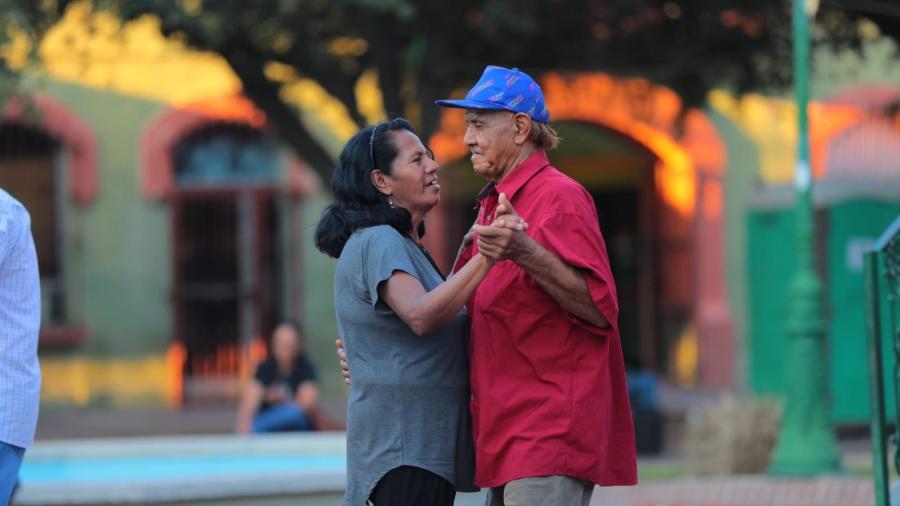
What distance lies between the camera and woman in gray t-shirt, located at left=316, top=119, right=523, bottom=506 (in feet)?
14.4

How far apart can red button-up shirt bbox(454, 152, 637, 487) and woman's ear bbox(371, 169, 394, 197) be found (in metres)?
0.37

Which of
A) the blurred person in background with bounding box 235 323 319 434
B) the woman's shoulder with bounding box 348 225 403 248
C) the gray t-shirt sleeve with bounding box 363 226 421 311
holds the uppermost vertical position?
the woman's shoulder with bounding box 348 225 403 248

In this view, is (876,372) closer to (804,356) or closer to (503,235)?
(503,235)

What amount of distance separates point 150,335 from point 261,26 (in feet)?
24.7

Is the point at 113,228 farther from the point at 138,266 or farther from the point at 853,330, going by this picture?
the point at 853,330

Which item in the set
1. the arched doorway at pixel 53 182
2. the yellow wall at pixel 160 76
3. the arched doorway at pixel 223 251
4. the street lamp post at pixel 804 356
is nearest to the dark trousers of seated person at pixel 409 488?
the street lamp post at pixel 804 356

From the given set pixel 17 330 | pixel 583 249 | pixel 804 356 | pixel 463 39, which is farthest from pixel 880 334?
pixel 463 39

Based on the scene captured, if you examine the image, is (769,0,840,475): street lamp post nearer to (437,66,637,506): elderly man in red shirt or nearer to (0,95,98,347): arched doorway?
(437,66,637,506): elderly man in red shirt

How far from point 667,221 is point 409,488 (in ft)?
56.8

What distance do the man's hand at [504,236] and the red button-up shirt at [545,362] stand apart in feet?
0.46

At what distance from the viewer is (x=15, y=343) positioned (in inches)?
187

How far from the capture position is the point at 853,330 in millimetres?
14203

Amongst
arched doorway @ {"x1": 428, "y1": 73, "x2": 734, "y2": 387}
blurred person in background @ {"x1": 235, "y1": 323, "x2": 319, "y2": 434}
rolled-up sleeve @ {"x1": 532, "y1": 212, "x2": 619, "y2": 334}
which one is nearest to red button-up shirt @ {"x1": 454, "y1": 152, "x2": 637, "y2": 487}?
rolled-up sleeve @ {"x1": 532, "y1": 212, "x2": 619, "y2": 334}

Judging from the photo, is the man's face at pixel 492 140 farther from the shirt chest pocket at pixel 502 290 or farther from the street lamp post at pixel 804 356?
the street lamp post at pixel 804 356
